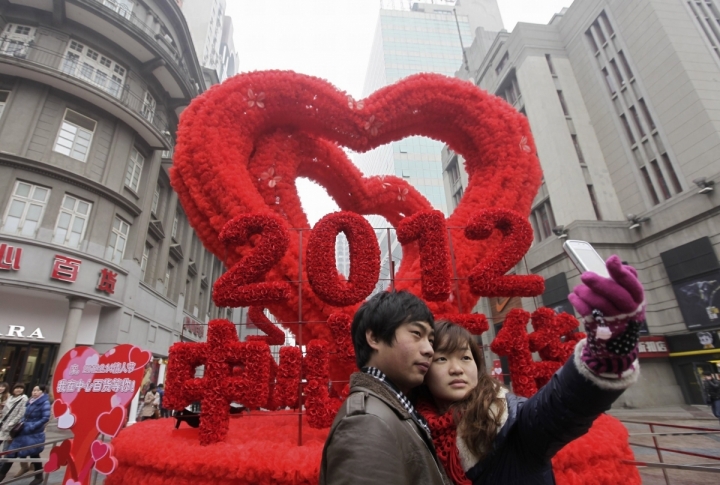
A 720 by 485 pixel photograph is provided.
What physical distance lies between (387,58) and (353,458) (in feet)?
166

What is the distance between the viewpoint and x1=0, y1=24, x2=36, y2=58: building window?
13.2 m

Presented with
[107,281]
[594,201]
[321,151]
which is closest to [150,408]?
[107,281]

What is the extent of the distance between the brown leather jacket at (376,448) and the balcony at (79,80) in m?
16.8

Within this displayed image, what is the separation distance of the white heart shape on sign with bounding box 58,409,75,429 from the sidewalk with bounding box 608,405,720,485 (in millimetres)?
6912

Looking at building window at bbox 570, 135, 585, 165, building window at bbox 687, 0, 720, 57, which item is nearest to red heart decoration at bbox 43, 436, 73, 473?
building window at bbox 570, 135, 585, 165

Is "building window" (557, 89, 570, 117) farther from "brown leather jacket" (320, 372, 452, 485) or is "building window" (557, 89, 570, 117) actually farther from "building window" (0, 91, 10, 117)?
"building window" (0, 91, 10, 117)

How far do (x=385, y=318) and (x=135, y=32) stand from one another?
60.8 feet

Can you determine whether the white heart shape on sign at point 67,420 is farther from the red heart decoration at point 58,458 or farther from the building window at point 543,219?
the building window at point 543,219

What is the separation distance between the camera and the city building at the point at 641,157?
43.1 ft

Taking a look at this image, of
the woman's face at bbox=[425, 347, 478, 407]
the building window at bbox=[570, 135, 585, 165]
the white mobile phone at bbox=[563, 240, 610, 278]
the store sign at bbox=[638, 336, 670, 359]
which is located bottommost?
the woman's face at bbox=[425, 347, 478, 407]

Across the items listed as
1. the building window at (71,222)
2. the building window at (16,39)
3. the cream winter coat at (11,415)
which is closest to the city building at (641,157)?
the cream winter coat at (11,415)

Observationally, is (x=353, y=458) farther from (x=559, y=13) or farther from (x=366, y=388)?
(x=559, y=13)

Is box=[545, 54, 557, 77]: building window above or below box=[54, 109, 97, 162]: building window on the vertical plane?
above

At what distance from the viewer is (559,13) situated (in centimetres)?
2111
